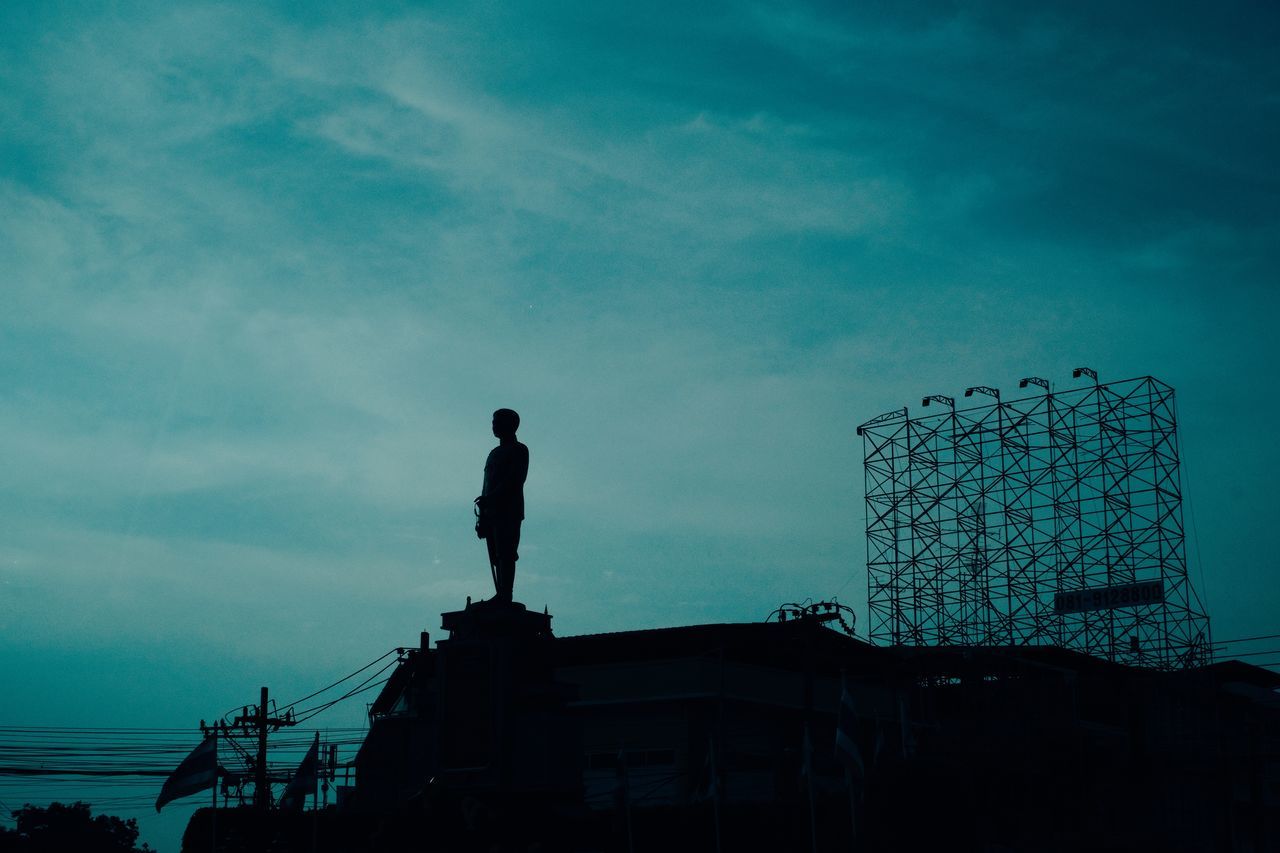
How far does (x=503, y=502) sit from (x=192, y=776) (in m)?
8.28

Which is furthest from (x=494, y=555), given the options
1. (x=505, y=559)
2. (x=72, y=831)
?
(x=72, y=831)

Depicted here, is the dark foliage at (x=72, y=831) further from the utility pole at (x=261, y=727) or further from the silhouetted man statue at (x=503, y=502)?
the silhouetted man statue at (x=503, y=502)

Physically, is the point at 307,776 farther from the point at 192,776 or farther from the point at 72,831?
the point at 72,831

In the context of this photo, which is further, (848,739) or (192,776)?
(192,776)

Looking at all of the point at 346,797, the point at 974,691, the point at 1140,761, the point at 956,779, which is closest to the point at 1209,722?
the point at 974,691

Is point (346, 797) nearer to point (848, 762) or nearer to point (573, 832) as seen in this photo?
point (573, 832)

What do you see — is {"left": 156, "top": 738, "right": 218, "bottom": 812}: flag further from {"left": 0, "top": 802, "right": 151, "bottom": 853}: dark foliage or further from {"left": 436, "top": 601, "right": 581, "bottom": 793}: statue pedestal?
{"left": 0, "top": 802, "right": 151, "bottom": 853}: dark foliage

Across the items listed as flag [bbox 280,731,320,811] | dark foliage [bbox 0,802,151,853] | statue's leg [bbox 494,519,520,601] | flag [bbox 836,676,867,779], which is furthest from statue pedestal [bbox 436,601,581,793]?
dark foliage [bbox 0,802,151,853]

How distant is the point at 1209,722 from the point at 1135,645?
1551 centimetres

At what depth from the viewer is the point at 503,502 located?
65.4 ft

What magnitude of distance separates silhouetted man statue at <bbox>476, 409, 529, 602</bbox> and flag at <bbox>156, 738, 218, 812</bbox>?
7.22 meters

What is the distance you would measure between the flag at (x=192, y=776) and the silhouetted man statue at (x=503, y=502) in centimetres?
722

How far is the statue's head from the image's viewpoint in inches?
800

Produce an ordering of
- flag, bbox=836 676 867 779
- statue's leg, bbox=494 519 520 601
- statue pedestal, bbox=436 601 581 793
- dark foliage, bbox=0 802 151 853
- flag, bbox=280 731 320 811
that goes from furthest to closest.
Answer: dark foliage, bbox=0 802 151 853, flag, bbox=280 731 320 811, statue's leg, bbox=494 519 520 601, statue pedestal, bbox=436 601 581 793, flag, bbox=836 676 867 779
